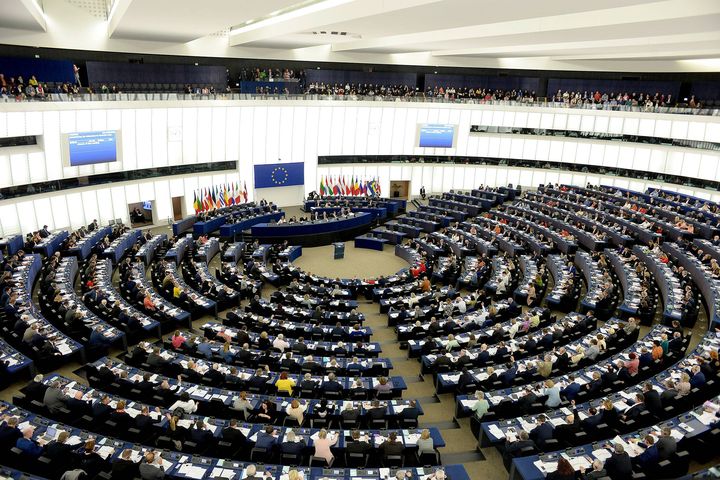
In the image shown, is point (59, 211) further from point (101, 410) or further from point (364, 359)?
point (364, 359)

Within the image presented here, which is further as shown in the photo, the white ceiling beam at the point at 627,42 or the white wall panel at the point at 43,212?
the white wall panel at the point at 43,212

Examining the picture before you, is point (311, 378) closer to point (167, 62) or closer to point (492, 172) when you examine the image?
point (167, 62)

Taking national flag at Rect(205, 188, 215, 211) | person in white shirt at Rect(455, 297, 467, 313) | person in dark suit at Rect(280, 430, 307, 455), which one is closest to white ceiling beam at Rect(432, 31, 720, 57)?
person in white shirt at Rect(455, 297, 467, 313)

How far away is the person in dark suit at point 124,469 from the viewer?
905 cm

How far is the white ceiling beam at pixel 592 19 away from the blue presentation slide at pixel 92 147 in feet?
56.4

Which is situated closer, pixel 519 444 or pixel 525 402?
pixel 519 444

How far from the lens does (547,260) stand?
77.8ft

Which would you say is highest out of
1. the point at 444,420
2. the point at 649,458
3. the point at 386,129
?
the point at 386,129

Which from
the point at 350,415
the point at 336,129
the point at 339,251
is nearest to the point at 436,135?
the point at 336,129

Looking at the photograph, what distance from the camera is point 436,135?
39.2m

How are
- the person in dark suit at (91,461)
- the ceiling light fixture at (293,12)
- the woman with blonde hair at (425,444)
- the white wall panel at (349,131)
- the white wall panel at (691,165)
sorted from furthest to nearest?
the white wall panel at (349,131) → the white wall panel at (691,165) → the ceiling light fixture at (293,12) → the woman with blonde hair at (425,444) → the person in dark suit at (91,461)

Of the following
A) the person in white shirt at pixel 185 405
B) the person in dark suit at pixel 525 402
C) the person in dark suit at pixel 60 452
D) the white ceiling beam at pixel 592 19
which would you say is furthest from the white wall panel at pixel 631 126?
the person in dark suit at pixel 60 452

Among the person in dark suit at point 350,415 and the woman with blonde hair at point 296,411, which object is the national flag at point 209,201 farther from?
the person in dark suit at point 350,415

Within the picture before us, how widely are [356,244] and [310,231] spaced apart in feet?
9.15
